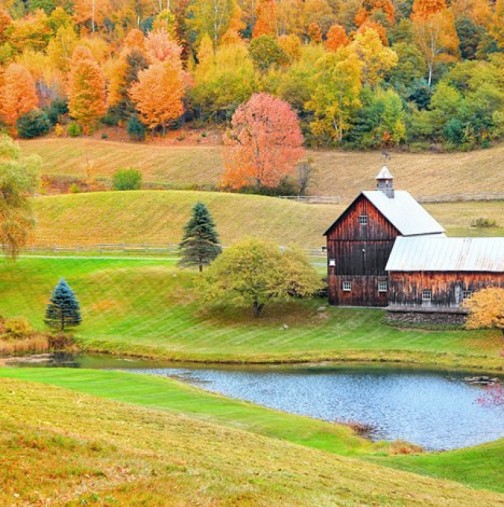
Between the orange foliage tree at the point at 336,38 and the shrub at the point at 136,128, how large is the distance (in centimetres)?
2975

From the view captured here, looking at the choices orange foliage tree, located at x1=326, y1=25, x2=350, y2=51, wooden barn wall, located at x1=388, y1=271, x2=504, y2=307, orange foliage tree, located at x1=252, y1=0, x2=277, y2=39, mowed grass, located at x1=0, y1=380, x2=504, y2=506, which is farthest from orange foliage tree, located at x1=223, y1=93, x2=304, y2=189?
mowed grass, located at x1=0, y1=380, x2=504, y2=506

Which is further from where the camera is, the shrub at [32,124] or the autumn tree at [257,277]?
the shrub at [32,124]

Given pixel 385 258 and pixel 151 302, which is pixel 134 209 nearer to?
pixel 151 302

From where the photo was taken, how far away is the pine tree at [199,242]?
2606 inches

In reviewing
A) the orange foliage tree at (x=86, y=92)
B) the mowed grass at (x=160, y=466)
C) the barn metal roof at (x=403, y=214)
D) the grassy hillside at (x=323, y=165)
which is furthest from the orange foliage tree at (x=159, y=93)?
the mowed grass at (x=160, y=466)

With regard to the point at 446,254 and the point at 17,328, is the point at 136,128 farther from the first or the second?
the point at 446,254

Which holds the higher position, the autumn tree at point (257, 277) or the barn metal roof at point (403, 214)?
the barn metal roof at point (403, 214)

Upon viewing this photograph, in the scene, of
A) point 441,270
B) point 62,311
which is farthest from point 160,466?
point 62,311

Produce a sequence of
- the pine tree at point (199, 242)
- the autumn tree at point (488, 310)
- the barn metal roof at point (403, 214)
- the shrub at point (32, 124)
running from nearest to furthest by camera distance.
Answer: the autumn tree at point (488, 310) < the barn metal roof at point (403, 214) < the pine tree at point (199, 242) < the shrub at point (32, 124)

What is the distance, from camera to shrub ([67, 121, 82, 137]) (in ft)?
411

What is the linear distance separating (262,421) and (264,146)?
207ft

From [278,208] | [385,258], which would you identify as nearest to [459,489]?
[385,258]

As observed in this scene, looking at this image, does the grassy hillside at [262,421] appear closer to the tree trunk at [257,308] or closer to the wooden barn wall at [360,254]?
the tree trunk at [257,308]

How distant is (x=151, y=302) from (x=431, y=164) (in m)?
47.1
